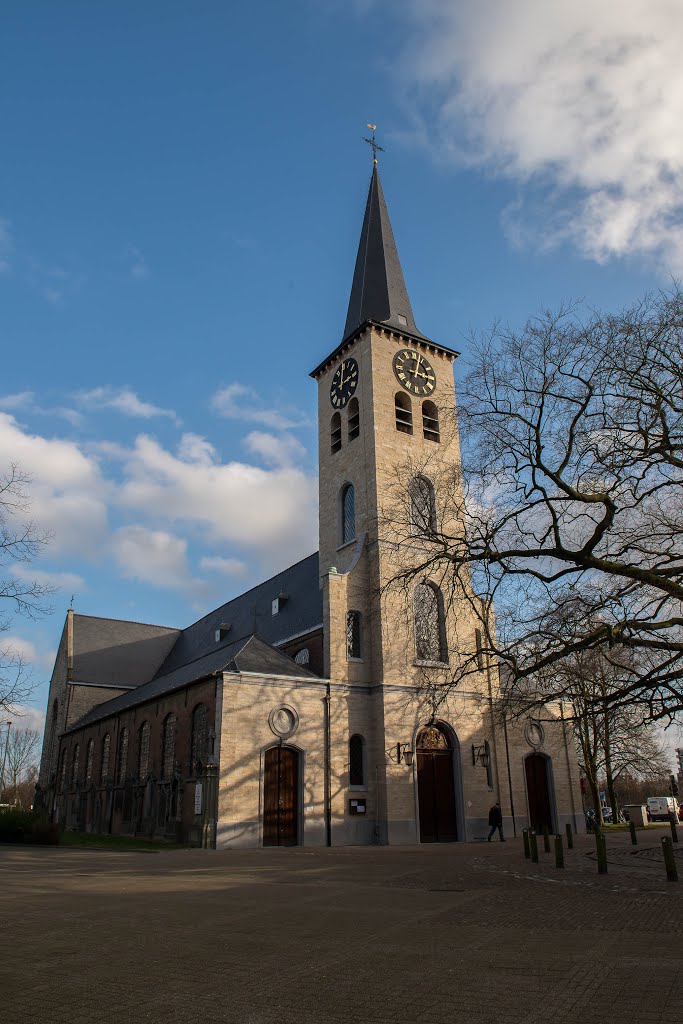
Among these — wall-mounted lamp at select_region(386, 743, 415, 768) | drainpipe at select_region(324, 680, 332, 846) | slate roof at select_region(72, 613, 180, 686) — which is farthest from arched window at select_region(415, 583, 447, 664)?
slate roof at select_region(72, 613, 180, 686)

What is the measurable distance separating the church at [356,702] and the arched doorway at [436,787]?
0.07 metres

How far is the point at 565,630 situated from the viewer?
15.6 metres

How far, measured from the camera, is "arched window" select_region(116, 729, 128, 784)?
3779 centimetres

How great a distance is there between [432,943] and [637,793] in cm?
10939

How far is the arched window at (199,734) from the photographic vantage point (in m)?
29.0

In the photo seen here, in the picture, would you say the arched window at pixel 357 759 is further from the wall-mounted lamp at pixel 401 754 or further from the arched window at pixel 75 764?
the arched window at pixel 75 764

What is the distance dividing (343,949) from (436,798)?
24.2 meters

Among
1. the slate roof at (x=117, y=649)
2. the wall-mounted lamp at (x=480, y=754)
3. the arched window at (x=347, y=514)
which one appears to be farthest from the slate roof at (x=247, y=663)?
the slate roof at (x=117, y=649)

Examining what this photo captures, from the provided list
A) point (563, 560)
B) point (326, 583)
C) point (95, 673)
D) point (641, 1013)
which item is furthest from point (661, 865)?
point (95, 673)

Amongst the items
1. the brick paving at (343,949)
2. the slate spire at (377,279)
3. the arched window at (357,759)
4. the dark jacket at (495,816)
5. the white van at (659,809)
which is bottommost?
the white van at (659,809)

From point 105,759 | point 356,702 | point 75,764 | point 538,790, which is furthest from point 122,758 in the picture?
point 538,790

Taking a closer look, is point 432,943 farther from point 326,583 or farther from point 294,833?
point 326,583

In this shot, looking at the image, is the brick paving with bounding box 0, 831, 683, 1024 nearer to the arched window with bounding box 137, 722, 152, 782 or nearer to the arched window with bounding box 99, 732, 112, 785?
the arched window with bounding box 137, 722, 152, 782

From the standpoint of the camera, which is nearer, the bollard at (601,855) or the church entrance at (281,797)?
the bollard at (601,855)
